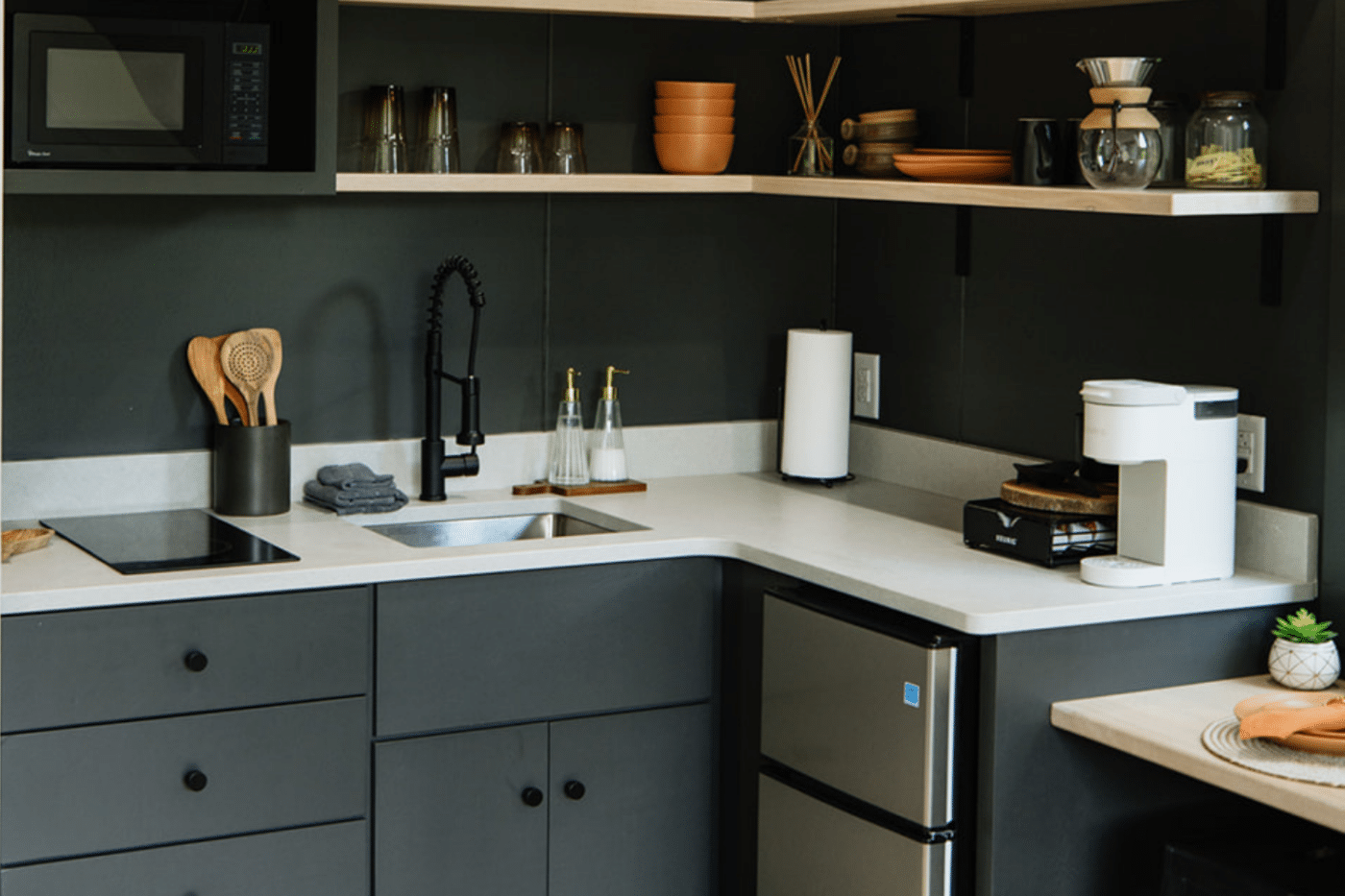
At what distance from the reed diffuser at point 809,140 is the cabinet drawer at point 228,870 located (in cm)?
154

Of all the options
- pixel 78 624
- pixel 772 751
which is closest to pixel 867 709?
pixel 772 751

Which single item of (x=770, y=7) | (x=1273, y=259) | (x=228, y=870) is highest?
(x=770, y=7)

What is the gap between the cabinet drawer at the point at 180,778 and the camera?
2.61 m

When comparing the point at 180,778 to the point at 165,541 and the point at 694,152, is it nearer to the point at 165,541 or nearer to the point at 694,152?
the point at 165,541

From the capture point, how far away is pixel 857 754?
271 cm

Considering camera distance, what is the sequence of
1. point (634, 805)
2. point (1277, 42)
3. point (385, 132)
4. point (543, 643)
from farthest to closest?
point (385, 132) < point (634, 805) < point (543, 643) < point (1277, 42)

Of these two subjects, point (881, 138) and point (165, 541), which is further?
point (881, 138)

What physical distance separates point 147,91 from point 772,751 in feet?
4.92

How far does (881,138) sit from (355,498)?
120 cm

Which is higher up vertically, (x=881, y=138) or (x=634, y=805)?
(x=881, y=138)

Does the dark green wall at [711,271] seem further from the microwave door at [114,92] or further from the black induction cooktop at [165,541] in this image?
the microwave door at [114,92]

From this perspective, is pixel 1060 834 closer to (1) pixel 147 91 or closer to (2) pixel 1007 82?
(2) pixel 1007 82

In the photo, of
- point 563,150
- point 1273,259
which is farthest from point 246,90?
point 1273,259

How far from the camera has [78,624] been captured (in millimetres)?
2625
